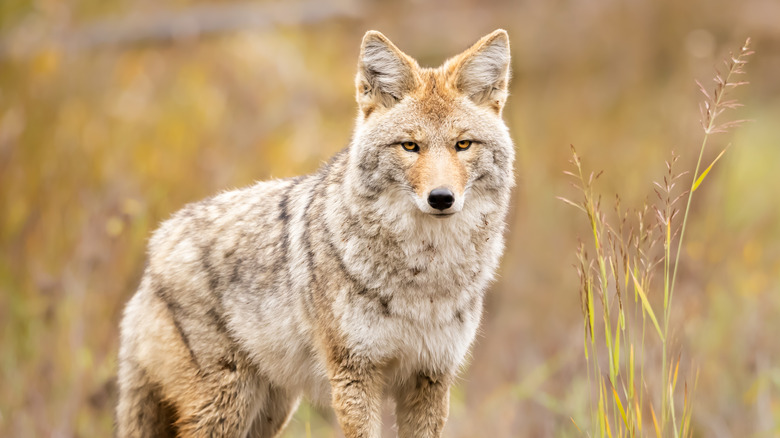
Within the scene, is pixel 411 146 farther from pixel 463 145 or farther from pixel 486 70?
pixel 486 70

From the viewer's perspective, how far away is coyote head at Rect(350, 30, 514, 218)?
407 centimetres

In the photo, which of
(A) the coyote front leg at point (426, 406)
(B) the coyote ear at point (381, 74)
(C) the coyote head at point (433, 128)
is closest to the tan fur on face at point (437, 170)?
(C) the coyote head at point (433, 128)

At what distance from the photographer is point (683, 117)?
425 inches

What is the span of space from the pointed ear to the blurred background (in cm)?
103

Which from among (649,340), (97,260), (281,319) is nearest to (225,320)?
(281,319)

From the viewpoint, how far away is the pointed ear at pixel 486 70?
177 inches

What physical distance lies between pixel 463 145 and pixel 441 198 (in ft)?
1.64

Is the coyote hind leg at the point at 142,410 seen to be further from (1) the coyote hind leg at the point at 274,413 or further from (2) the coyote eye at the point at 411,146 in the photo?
(2) the coyote eye at the point at 411,146

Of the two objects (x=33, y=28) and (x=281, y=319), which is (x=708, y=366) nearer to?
(x=281, y=319)

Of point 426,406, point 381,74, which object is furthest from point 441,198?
point 426,406

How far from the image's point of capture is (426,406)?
449cm

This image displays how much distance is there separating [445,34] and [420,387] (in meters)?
8.52

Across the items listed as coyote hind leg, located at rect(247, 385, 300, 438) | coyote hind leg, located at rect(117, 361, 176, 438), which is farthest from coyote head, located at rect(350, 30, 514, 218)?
coyote hind leg, located at rect(117, 361, 176, 438)

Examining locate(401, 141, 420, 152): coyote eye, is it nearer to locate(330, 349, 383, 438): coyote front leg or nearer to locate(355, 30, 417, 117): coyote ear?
locate(355, 30, 417, 117): coyote ear
